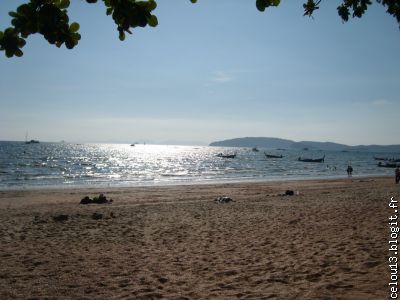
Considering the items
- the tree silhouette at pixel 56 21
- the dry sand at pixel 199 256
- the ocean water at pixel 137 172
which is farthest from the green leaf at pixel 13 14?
the ocean water at pixel 137 172

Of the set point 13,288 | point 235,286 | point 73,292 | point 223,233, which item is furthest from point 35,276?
point 223,233

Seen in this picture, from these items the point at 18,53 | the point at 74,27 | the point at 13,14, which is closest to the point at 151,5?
the point at 74,27

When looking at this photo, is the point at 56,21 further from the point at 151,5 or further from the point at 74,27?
the point at 151,5

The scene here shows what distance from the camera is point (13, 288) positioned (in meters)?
6.62

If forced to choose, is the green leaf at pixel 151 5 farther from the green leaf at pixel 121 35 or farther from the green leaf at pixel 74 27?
the green leaf at pixel 74 27

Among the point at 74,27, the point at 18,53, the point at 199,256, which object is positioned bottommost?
the point at 199,256

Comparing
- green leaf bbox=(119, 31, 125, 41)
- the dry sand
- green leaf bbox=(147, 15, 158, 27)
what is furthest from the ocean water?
green leaf bbox=(147, 15, 158, 27)

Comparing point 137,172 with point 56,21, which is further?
point 137,172

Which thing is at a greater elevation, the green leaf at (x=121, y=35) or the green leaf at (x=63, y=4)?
the green leaf at (x=63, y=4)

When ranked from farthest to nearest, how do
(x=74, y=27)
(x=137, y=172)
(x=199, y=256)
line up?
(x=137, y=172) → (x=199, y=256) → (x=74, y=27)

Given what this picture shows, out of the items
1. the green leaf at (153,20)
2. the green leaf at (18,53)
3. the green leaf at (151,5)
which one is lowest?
the green leaf at (18,53)

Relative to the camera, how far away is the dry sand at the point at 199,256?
20.7 ft

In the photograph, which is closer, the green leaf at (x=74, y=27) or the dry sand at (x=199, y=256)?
the green leaf at (x=74, y=27)

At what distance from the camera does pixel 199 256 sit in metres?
8.63
